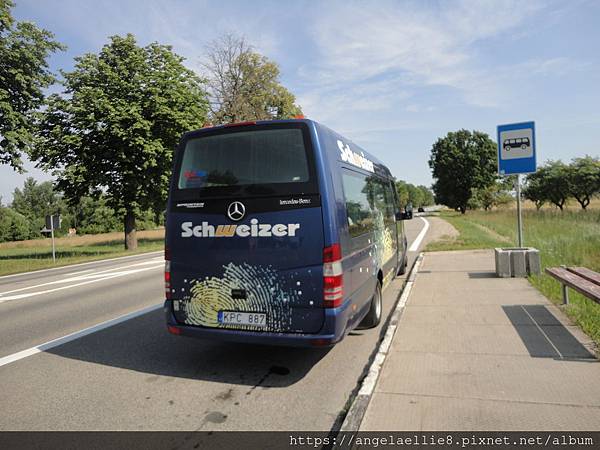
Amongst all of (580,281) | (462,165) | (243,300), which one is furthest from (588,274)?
(462,165)

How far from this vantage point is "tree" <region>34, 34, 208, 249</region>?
23.1 m

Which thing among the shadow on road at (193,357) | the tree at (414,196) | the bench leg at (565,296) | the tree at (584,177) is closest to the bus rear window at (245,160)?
the shadow on road at (193,357)

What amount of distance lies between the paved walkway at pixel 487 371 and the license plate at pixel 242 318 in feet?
4.27

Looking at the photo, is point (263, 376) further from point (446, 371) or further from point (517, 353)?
point (517, 353)

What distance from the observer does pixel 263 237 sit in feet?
14.1

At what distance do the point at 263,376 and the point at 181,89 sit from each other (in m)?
24.6

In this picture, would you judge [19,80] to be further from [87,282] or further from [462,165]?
[462,165]

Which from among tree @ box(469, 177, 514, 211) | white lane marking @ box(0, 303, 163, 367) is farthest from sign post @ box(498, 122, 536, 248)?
tree @ box(469, 177, 514, 211)

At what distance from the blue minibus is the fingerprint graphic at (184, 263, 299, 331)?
0.01m

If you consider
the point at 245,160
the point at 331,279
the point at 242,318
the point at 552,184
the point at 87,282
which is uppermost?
the point at 552,184

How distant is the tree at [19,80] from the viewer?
19.0 m

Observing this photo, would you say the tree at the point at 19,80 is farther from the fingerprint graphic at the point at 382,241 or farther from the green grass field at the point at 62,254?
the fingerprint graphic at the point at 382,241

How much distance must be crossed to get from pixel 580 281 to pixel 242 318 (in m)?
4.58

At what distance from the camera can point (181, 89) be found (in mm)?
25984
